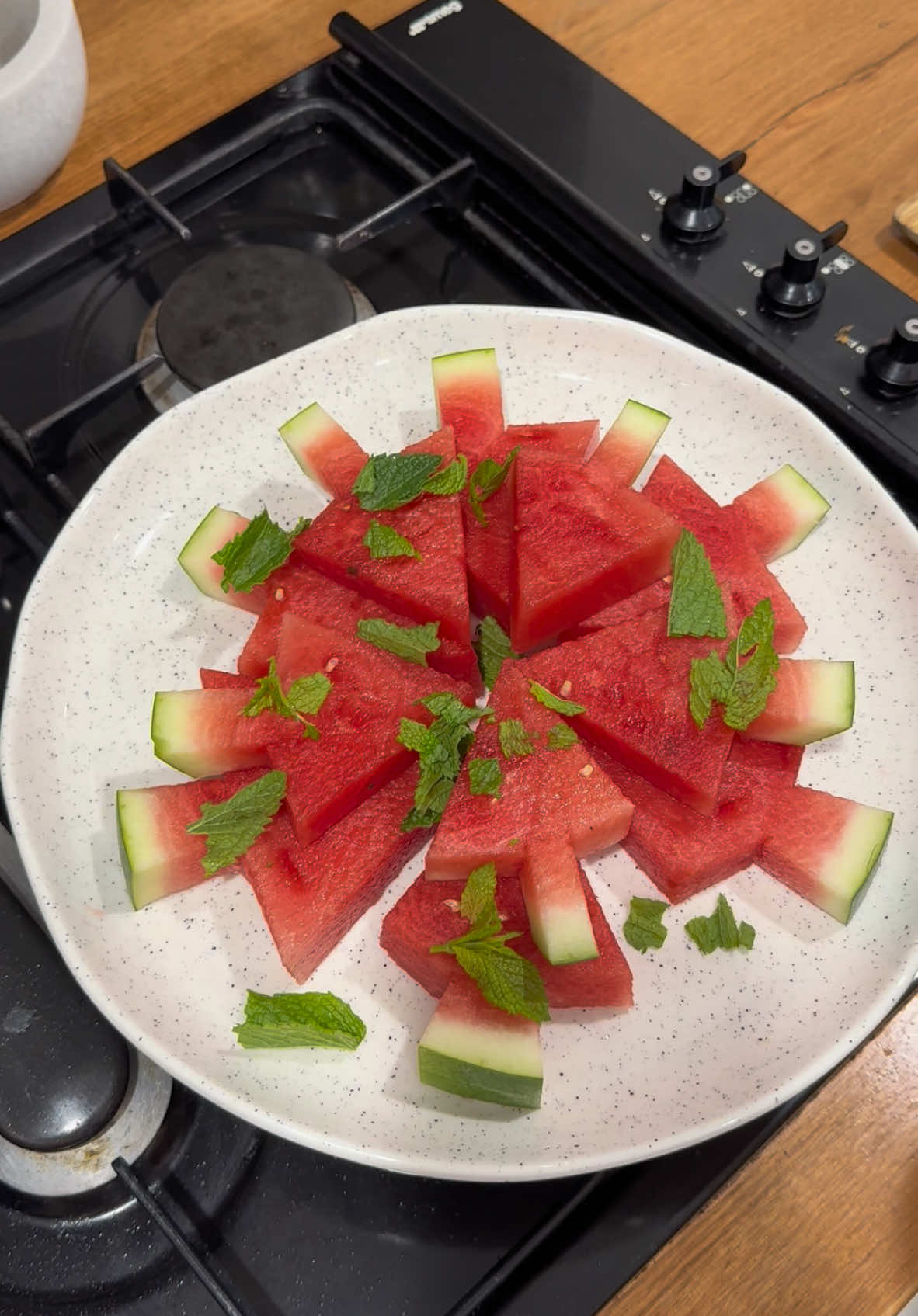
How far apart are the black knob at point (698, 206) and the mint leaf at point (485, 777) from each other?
843mm

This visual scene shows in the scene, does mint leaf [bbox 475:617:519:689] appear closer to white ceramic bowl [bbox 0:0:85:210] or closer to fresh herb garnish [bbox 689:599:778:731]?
fresh herb garnish [bbox 689:599:778:731]

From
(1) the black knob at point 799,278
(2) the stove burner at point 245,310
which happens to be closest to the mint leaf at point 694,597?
(1) the black knob at point 799,278

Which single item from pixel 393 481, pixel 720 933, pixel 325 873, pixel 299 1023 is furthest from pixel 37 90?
pixel 720 933

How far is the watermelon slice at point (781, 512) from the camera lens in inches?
57.4

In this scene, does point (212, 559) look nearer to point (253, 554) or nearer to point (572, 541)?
point (253, 554)

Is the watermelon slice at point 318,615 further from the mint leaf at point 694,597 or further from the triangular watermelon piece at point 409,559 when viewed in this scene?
the mint leaf at point 694,597

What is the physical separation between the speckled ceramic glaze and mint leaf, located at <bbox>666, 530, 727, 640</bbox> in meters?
0.18

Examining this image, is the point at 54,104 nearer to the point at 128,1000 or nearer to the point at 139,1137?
the point at 128,1000

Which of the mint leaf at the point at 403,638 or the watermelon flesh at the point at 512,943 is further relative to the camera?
the mint leaf at the point at 403,638

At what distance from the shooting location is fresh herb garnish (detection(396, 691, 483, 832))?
50.5 inches

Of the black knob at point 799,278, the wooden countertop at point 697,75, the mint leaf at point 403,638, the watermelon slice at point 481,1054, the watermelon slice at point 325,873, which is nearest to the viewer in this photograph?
the watermelon slice at point 481,1054

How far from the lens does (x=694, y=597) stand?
1333mm

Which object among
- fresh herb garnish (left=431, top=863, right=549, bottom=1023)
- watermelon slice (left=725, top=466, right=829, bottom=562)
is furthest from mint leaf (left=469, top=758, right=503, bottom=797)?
watermelon slice (left=725, top=466, right=829, bottom=562)

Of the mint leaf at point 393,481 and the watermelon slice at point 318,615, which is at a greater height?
the mint leaf at point 393,481
